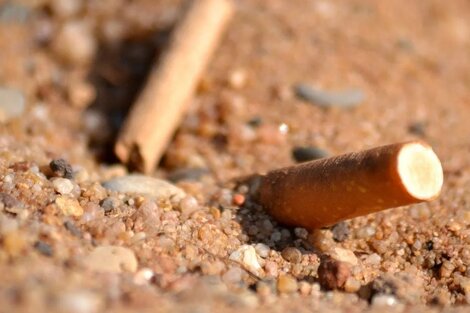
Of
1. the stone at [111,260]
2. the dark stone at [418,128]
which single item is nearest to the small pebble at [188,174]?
the stone at [111,260]

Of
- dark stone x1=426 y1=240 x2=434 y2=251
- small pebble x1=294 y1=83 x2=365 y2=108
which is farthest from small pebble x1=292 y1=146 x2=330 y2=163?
dark stone x1=426 y1=240 x2=434 y2=251

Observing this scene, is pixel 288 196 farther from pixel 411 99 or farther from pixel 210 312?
pixel 411 99

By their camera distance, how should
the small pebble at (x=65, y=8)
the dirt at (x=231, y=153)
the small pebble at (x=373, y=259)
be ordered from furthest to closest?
1. the small pebble at (x=65, y=8)
2. the small pebble at (x=373, y=259)
3. the dirt at (x=231, y=153)

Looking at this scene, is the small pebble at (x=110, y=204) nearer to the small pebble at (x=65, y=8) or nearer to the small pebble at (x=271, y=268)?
the small pebble at (x=271, y=268)

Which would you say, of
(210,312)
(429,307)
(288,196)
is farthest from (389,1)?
(210,312)

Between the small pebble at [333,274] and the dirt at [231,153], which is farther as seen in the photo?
the small pebble at [333,274]

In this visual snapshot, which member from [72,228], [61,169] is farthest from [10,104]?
[72,228]

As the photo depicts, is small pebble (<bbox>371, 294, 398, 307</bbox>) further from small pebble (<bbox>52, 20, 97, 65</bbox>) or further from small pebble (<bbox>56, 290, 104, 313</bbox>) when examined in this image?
small pebble (<bbox>52, 20, 97, 65</bbox>)
